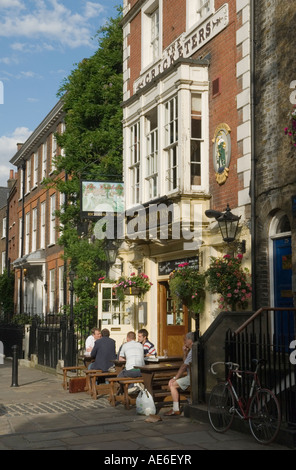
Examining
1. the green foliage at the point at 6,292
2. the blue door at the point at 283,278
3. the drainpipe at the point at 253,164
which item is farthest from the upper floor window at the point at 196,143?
the green foliage at the point at 6,292

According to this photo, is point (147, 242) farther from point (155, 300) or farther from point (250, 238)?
point (250, 238)

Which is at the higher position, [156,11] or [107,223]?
[156,11]

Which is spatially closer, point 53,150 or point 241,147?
point 241,147

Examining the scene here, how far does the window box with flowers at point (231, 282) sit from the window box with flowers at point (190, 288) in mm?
921

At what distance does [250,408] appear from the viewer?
28.0 ft

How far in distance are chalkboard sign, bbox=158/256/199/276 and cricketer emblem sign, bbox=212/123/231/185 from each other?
211 centimetres

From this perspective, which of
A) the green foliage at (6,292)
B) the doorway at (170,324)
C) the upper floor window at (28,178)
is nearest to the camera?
the doorway at (170,324)

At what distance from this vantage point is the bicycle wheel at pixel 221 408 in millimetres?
8992

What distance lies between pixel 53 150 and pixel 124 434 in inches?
889

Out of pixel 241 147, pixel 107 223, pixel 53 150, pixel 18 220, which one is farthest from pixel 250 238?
pixel 18 220

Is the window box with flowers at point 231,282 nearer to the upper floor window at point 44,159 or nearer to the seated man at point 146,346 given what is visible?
the seated man at point 146,346

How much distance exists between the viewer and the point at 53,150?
30469 mm

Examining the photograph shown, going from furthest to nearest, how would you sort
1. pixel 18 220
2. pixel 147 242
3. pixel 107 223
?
pixel 18 220 < pixel 107 223 < pixel 147 242

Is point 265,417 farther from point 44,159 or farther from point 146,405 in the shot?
point 44,159
